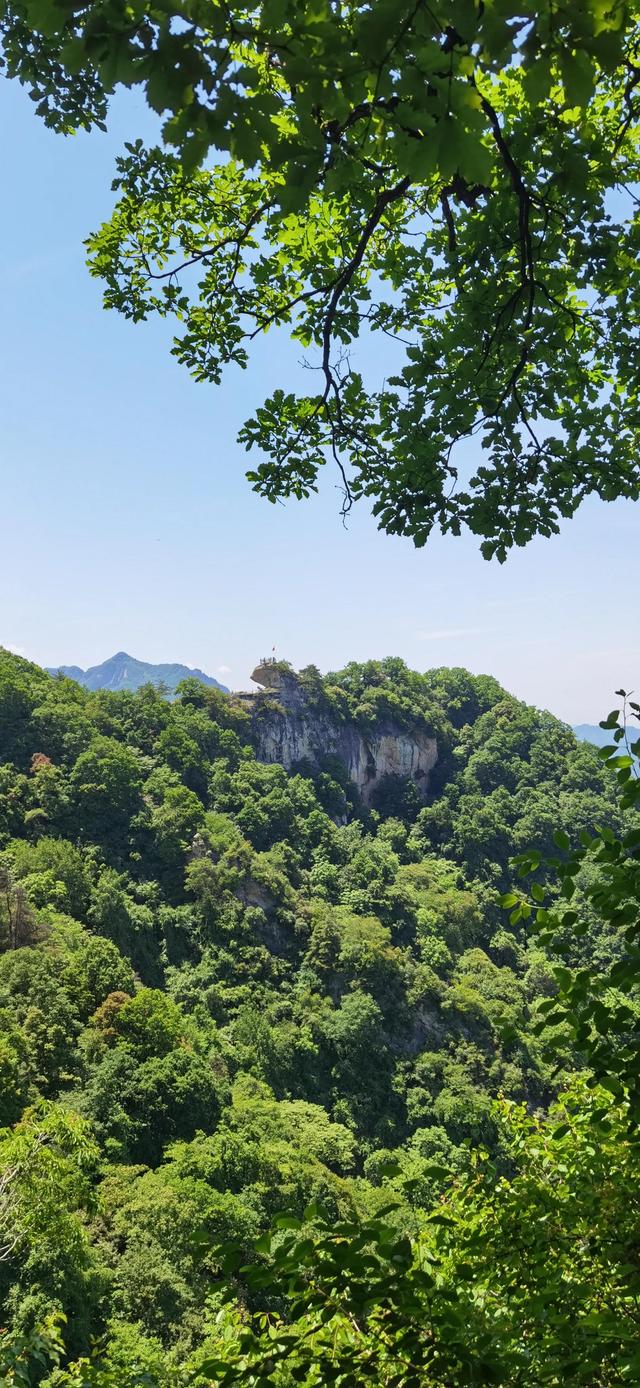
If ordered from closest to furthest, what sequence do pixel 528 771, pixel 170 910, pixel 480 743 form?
pixel 170 910, pixel 528 771, pixel 480 743

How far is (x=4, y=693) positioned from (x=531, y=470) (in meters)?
50.7

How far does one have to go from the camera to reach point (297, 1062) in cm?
3603

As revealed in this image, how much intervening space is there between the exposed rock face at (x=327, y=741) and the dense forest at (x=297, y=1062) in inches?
82.5

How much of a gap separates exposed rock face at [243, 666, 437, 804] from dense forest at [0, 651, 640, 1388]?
6.88 ft

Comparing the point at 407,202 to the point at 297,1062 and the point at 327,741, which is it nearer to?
the point at 297,1062

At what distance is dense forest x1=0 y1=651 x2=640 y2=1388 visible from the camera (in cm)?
271

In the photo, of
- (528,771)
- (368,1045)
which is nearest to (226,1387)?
(368,1045)

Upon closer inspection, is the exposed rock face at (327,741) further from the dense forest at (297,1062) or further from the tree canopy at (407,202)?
the tree canopy at (407,202)

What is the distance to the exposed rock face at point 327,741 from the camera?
69188 millimetres

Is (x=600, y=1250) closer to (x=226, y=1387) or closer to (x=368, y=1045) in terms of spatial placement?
(x=226, y=1387)

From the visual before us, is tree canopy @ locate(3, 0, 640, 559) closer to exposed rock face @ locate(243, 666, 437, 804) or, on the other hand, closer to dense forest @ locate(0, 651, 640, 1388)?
dense forest @ locate(0, 651, 640, 1388)

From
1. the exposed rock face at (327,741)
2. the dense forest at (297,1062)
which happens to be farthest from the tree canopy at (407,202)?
the exposed rock face at (327,741)

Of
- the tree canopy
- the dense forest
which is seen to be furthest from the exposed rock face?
the tree canopy

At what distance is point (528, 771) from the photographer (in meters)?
77.2
